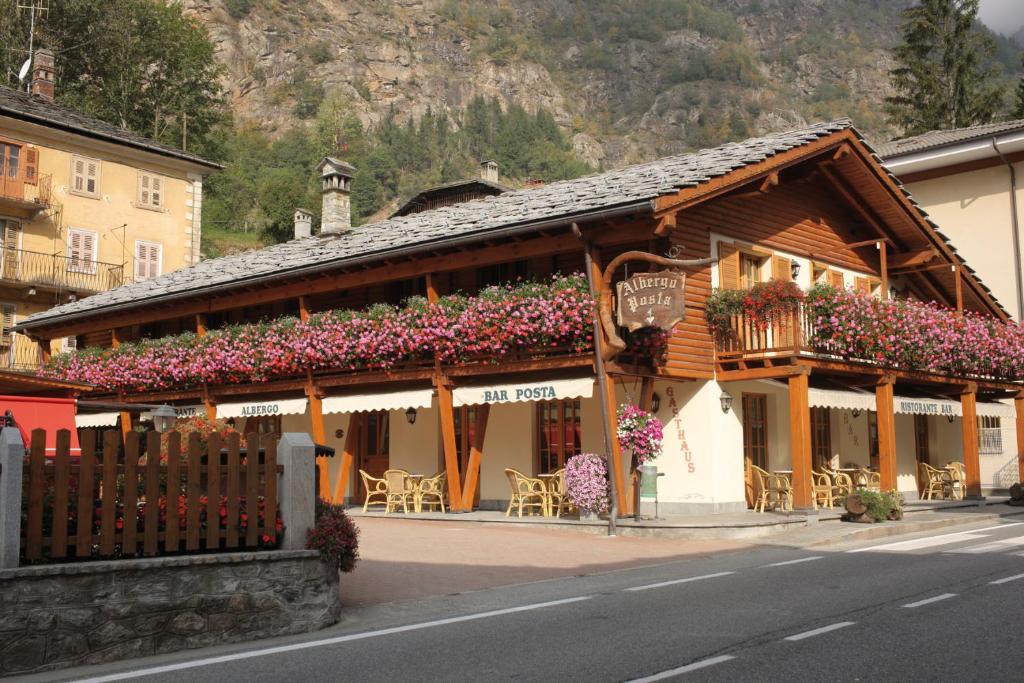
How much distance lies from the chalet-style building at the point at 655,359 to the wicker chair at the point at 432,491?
1.48 feet

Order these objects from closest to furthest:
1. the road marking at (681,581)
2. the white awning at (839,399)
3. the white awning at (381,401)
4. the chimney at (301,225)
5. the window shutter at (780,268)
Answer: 1. the road marking at (681,581)
2. the white awning at (839,399)
3. the white awning at (381,401)
4. the window shutter at (780,268)
5. the chimney at (301,225)

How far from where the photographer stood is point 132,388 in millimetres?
23703

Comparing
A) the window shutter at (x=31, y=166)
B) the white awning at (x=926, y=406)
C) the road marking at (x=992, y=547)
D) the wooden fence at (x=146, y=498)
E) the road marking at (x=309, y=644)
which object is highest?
the window shutter at (x=31, y=166)

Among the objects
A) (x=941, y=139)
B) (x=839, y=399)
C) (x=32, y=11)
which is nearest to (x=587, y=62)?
(x=32, y=11)

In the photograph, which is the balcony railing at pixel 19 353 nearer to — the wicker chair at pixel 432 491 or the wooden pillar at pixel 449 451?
the wicker chair at pixel 432 491

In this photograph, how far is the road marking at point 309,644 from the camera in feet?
20.8

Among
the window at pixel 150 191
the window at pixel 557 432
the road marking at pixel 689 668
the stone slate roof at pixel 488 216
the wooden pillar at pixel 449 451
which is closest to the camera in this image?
the road marking at pixel 689 668

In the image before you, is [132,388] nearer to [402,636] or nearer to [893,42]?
[402,636]

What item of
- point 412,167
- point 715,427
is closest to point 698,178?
point 715,427

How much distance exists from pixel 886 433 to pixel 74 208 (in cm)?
2825

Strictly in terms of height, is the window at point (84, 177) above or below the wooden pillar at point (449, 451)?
above

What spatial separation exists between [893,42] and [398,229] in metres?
162

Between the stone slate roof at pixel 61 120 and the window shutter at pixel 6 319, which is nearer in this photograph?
the stone slate roof at pixel 61 120

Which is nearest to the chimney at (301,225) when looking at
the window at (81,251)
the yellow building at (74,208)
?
the yellow building at (74,208)
